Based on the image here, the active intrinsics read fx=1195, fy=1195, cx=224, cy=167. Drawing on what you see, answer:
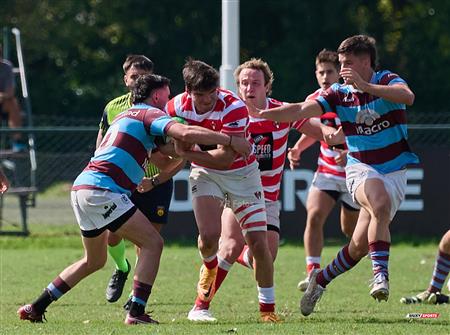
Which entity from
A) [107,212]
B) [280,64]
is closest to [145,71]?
[107,212]

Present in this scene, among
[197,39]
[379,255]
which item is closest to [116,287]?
[379,255]

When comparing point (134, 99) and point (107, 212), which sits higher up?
point (134, 99)

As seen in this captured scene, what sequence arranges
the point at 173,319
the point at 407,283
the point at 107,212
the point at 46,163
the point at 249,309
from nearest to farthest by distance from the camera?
1. the point at 107,212
2. the point at 173,319
3. the point at 249,309
4. the point at 407,283
5. the point at 46,163

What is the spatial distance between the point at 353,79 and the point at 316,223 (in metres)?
3.35

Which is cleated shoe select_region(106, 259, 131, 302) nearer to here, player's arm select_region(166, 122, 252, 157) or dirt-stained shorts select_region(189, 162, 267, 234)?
dirt-stained shorts select_region(189, 162, 267, 234)

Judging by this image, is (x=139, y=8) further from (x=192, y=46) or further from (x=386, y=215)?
(x=386, y=215)

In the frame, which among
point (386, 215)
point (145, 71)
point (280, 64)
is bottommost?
point (280, 64)

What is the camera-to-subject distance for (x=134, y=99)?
909cm

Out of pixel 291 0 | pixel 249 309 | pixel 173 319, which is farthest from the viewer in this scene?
pixel 291 0

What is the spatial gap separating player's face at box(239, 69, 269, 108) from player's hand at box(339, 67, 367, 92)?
0.96 metres

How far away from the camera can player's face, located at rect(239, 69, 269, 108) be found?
9.83 meters

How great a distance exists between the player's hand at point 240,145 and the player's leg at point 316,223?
3254 mm

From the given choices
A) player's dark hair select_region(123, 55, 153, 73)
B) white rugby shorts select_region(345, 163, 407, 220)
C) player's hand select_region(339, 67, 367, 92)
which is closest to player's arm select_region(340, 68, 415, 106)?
player's hand select_region(339, 67, 367, 92)

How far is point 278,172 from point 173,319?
166 centimetres
